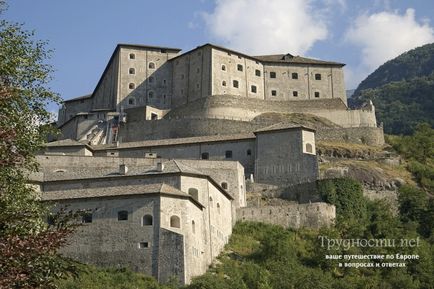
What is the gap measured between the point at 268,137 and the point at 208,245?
17.7 metres

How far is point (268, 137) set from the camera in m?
58.8

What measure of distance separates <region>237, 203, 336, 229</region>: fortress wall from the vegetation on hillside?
728 millimetres

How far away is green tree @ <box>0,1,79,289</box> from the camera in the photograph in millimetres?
13656

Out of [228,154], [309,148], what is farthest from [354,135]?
[228,154]

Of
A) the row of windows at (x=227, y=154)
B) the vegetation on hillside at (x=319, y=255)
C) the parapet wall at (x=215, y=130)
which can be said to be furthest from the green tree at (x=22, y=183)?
the parapet wall at (x=215, y=130)

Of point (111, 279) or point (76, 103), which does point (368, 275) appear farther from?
point (76, 103)

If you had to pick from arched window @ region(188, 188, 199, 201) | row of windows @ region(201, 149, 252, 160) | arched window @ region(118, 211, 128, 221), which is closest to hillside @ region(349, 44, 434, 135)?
row of windows @ region(201, 149, 252, 160)

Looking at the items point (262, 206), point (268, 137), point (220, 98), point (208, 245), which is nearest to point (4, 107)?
point (208, 245)

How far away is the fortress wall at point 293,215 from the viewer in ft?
165

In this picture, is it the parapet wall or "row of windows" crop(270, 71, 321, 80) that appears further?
"row of windows" crop(270, 71, 321, 80)

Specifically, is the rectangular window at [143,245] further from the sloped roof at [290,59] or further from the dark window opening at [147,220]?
the sloped roof at [290,59]

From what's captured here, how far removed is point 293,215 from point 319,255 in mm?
6603

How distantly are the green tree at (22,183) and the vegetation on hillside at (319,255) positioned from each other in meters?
17.2

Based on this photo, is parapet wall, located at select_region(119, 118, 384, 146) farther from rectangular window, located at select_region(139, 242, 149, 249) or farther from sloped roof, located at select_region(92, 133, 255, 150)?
rectangular window, located at select_region(139, 242, 149, 249)
